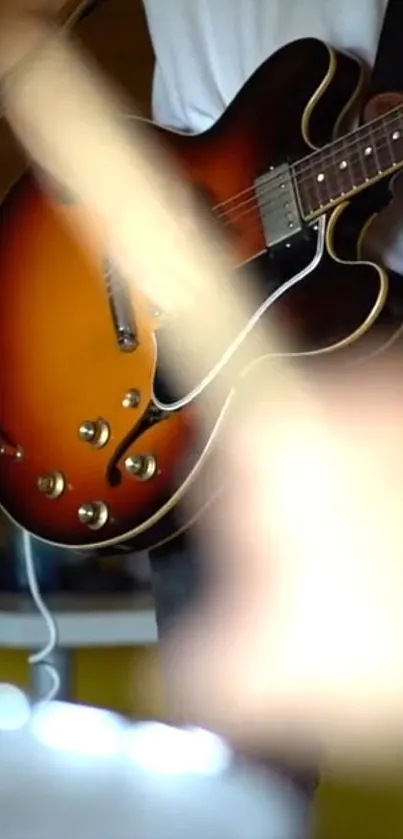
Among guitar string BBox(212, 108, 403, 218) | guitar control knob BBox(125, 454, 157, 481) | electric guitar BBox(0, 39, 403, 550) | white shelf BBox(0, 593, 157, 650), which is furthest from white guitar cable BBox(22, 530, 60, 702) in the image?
guitar string BBox(212, 108, 403, 218)

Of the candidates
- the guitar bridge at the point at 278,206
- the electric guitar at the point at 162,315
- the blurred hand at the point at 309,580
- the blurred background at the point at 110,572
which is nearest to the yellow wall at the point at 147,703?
the blurred background at the point at 110,572

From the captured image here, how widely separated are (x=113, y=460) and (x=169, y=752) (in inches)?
9.2

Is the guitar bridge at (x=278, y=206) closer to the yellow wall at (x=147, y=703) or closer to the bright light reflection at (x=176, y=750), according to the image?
the bright light reflection at (x=176, y=750)

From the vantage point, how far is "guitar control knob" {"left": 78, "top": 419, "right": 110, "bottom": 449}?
36.2 inches

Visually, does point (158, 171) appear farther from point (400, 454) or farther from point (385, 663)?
point (385, 663)

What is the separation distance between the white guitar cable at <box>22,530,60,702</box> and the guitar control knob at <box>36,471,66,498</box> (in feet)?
0.46

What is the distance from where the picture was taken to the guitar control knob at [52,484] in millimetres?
959

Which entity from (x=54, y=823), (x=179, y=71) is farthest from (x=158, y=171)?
(x=54, y=823)

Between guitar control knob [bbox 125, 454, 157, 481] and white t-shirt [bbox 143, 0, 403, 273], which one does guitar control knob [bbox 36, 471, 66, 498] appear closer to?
guitar control knob [bbox 125, 454, 157, 481]

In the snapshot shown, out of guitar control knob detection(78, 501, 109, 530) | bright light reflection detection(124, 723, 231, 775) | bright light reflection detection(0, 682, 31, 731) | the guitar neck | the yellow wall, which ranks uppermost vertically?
the guitar neck

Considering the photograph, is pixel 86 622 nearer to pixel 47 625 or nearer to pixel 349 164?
pixel 47 625

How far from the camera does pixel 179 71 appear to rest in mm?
977

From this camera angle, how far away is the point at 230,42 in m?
0.94

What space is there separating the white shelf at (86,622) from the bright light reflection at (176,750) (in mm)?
234
